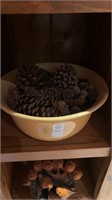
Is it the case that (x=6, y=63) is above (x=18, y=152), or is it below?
above

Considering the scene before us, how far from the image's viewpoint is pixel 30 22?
64 centimetres

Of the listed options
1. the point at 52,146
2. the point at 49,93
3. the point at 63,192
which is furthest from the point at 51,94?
the point at 63,192

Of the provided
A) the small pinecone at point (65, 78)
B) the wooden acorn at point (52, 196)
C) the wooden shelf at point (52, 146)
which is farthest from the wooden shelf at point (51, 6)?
the wooden acorn at point (52, 196)

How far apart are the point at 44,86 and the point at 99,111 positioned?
0.18m

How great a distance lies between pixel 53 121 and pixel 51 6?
0.21m

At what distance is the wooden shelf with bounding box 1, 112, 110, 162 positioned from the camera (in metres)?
0.47

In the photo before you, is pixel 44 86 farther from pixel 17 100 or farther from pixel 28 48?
pixel 28 48

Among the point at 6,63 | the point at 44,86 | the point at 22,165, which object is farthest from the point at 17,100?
the point at 22,165

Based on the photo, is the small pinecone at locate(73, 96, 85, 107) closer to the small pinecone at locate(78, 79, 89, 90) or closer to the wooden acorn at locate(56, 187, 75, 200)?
the small pinecone at locate(78, 79, 89, 90)

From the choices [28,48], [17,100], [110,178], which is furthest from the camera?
[28,48]

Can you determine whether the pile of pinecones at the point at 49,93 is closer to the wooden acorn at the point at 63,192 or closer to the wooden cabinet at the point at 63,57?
the wooden cabinet at the point at 63,57

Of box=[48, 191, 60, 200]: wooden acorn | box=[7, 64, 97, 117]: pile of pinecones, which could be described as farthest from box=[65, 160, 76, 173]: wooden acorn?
box=[7, 64, 97, 117]: pile of pinecones

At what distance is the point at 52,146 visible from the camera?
0.48m

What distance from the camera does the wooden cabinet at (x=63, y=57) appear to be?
18.6 inches
